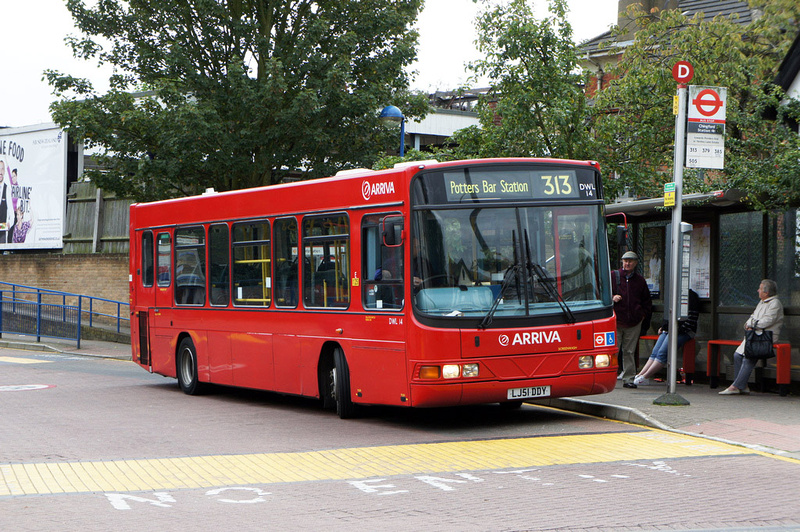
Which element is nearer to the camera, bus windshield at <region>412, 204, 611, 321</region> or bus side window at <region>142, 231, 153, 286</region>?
bus windshield at <region>412, 204, 611, 321</region>

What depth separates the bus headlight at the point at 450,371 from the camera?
34.9ft

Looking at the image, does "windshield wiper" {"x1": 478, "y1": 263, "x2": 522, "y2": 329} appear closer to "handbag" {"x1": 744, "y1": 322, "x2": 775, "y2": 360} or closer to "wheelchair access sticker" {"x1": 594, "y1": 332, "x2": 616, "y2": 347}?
"wheelchair access sticker" {"x1": 594, "y1": 332, "x2": 616, "y2": 347}

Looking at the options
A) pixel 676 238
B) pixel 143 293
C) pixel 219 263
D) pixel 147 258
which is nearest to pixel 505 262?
pixel 676 238

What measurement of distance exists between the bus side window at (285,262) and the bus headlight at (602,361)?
3.72m

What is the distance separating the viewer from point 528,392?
36.2 feet

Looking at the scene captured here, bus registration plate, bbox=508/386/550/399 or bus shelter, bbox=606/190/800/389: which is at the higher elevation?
bus shelter, bbox=606/190/800/389

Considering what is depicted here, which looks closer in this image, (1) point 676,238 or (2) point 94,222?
(1) point 676,238

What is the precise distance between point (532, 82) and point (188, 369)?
6.75m

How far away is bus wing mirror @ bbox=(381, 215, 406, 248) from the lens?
10.9m

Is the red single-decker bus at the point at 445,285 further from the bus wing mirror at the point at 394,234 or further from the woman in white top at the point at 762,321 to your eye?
the woman in white top at the point at 762,321

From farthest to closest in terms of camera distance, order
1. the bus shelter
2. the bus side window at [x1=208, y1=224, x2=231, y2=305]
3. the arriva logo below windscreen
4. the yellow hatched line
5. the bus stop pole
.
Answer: the bus side window at [x1=208, y1=224, x2=231, y2=305], the bus shelter, the bus stop pole, the arriva logo below windscreen, the yellow hatched line

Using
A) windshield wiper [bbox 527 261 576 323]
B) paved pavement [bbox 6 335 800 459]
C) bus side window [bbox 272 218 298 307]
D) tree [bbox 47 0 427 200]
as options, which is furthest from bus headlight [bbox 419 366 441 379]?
tree [bbox 47 0 427 200]

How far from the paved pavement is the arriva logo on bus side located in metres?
3.57

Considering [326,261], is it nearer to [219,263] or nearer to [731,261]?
[219,263]
